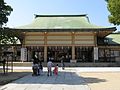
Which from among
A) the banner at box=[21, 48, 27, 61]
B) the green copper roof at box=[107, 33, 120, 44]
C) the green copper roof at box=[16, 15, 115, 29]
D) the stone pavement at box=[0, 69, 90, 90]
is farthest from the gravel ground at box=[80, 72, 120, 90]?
the green copper roof at box=[107, 33, 120, 44]

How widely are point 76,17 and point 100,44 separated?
6.45 meters

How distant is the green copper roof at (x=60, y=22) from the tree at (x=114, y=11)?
1349cm

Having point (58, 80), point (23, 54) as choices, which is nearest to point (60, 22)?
point (23, 54)

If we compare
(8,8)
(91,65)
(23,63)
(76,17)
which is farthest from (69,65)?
(8,8)

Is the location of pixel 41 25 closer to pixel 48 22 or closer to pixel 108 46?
pixel 48 22

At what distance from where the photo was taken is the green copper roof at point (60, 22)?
42.0 m

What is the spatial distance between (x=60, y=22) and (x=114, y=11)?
19.2 m

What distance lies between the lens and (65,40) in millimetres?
41844

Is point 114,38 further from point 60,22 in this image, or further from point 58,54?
point 60,22

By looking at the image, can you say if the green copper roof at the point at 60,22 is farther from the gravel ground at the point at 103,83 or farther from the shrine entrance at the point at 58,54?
the gravel ground at the point at 103,83

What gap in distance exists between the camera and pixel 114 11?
85.6 feet

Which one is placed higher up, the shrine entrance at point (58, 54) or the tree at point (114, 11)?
the tree at point (114, 11)

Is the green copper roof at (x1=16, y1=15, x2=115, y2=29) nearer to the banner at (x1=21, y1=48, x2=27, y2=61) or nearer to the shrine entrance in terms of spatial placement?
the banner at (x1=21, y1=48, x2=27, y2=61)

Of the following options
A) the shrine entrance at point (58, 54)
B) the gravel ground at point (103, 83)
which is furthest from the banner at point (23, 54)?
the gravel ground at point (103, 83)
